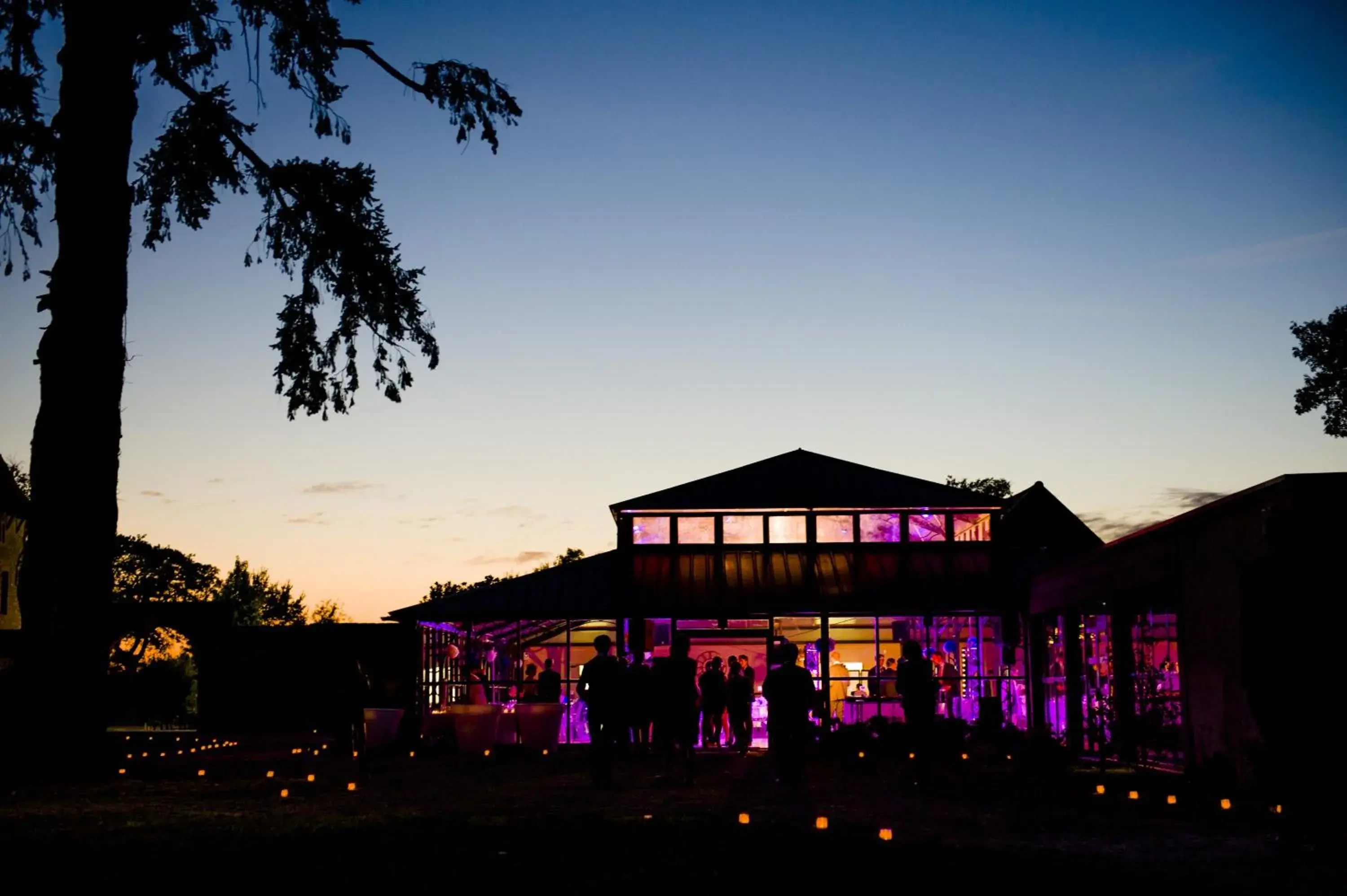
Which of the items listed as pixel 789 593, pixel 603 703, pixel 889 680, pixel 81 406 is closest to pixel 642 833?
pixel 603 703

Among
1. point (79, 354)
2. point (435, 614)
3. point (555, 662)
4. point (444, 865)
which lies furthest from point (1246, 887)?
point (555, 662)

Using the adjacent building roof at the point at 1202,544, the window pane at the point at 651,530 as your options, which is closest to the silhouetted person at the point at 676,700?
the adjacent building roof at the point at 1202,544

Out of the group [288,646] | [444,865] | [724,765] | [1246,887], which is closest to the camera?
[1246,887]

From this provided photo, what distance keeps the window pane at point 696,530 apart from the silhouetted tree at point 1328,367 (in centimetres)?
1672

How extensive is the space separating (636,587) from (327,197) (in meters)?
11.1

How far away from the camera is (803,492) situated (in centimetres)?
2591

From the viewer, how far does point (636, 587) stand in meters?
24.8

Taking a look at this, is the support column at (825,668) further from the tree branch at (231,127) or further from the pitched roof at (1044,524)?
the pitched roof at (1044,524)

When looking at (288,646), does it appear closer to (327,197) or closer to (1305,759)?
(327,197)

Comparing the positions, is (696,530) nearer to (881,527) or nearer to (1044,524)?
(881,527)

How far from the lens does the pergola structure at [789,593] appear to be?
23.8 m

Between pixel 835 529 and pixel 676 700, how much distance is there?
36.2 ft

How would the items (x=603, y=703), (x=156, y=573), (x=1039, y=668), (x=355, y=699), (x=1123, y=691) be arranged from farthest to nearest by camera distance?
(x=156, y=573), (x=1039, y=668), (x=355, y=699), (x=1123, y=691), (x=603, y=703)

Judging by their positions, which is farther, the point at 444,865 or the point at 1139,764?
the point at 1139,764
